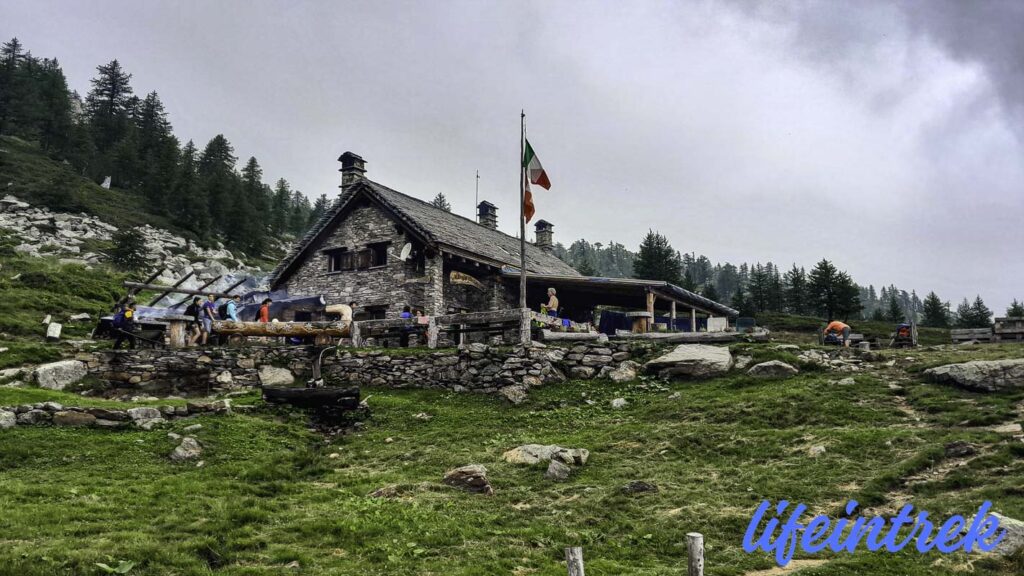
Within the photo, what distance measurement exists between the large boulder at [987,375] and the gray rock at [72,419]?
60.4ft

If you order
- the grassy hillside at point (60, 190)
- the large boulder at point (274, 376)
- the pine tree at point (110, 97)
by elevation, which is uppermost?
the pine tree at point (110, 97)

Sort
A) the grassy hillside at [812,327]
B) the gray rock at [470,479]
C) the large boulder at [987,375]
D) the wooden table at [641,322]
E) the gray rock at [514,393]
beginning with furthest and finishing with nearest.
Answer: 1. the grassy hillside at [812,327]
2. the wooden table at [641,322]
3. the gray rock at [514,393]
4. the large boulder at [987,375]
5. the gray rock at [470,479]

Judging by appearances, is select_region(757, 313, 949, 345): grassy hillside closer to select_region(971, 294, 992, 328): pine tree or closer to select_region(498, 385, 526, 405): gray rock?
select_region(971, 294, 992, 328): pine tree

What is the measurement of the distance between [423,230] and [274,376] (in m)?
9.30

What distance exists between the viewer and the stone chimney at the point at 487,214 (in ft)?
128

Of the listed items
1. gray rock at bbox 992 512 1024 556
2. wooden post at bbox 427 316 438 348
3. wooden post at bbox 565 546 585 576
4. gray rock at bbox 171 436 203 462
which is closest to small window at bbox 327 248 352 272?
wooden post at bbox 427 316 438 348

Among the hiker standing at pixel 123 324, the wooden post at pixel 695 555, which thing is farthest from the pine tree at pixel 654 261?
the wooden post at pixel 695 555

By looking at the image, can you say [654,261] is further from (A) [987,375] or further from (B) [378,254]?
(A) [987,375]

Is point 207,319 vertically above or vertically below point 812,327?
above

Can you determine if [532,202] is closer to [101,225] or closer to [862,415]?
[862,415]

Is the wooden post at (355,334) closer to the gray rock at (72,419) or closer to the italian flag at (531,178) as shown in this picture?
the italian flag at (531,178)

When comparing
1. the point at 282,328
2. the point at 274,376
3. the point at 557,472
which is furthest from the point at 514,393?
the point at 282,328

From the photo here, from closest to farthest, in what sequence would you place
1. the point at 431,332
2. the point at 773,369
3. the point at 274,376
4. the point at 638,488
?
the point at 638,488
the point at 773,369
the point at 274,376
the point at 431,332

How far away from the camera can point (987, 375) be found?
43.0ft
